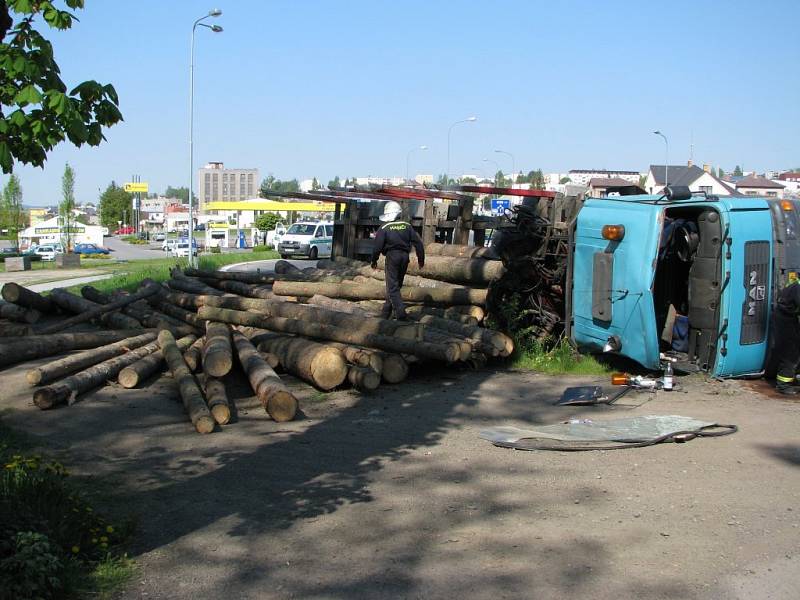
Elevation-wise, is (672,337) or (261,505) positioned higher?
(672,337)

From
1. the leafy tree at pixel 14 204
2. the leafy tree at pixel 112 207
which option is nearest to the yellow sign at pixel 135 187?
the leafy tree at pixel 112 207

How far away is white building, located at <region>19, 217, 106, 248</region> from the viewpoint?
67562 mm

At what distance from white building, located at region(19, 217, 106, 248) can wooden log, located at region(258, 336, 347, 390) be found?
5503cm

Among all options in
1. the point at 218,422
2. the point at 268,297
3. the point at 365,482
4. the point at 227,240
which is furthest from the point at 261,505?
the point at 227,240

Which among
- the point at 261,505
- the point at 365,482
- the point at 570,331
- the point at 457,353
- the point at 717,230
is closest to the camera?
the point at 261,505

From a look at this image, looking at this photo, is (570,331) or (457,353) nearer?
(457,353)

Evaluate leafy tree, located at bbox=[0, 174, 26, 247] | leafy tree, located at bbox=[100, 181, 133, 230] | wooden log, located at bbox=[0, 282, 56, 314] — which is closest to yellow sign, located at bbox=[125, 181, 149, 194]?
leafy tree, located at bbox=[100, 181, 133, 230]

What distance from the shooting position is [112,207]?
438 feet

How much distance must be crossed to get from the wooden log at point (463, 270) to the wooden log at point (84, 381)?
4608 millimetres

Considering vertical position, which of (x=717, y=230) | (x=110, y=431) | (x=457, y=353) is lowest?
(x=110, y=431)

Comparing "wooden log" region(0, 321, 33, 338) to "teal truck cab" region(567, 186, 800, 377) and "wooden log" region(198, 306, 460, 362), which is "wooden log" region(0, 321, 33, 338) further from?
"teal truck cab" region(567, 186, 800, 377)

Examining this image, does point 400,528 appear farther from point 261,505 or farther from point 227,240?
point 227,240

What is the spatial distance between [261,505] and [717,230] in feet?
20.5

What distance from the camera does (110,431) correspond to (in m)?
8.50
